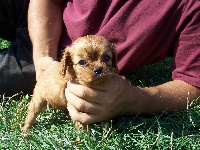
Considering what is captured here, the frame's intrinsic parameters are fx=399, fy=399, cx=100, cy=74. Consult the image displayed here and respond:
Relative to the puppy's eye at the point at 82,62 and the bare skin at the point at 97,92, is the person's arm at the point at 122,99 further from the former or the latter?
the puppy's eye at the point at 82,62

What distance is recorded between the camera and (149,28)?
2.67 metres

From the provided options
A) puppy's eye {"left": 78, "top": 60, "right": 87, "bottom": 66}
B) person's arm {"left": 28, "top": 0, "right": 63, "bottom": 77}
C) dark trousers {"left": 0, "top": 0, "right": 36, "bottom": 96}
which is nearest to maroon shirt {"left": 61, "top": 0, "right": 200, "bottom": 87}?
person's arm {"left": 28, "top": 0, "right": 63, "bottom": 77}

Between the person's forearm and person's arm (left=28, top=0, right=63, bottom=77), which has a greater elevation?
person's arm (left=28, top=0, right=63, bottom=77)

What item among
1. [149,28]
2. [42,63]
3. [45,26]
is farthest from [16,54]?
[149,28]

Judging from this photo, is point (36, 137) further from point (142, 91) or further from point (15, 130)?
point (142, 91)

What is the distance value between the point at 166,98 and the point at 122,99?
1.28 ft

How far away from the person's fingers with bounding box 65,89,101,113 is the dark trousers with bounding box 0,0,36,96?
0.95 m

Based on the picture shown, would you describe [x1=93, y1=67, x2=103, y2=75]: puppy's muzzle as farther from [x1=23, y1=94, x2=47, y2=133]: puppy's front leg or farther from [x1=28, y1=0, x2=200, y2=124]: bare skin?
[x1=23, y1=94, x2=47, y2=133]: puppy's front leg

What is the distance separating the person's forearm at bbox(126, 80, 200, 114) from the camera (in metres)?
2.52

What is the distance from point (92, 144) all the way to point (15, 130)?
539 millimetres

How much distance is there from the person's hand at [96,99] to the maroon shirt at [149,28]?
483 millimetres

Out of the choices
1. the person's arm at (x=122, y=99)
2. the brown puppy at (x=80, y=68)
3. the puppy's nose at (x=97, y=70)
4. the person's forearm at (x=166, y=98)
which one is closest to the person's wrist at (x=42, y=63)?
the brown puppy at (x=80, y=68)

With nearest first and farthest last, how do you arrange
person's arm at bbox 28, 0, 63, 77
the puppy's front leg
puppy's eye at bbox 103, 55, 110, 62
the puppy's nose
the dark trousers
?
the puppy's nose < puppy's eye at bbox 103, 55, 110, 62 < the puppy's front leg < person's arm at bbox 28, 0, 63, 77 < the dark trousers

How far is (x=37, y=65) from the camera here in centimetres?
286
